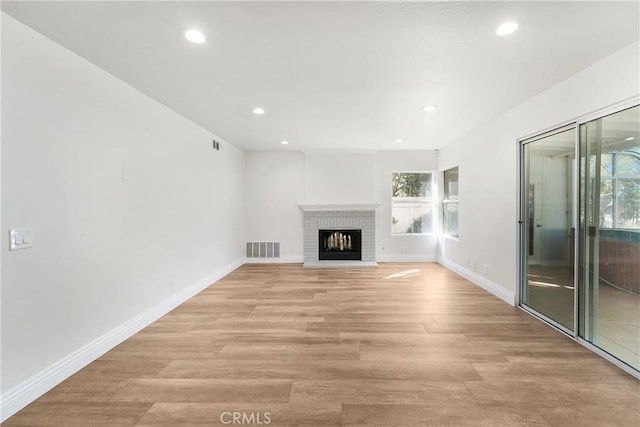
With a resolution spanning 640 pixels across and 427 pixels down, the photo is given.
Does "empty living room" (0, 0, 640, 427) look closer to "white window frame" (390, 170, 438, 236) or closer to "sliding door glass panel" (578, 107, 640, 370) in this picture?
"sliding door glass panel" (578, 107, 640, 370)

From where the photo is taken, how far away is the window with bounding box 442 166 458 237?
527 centimetres

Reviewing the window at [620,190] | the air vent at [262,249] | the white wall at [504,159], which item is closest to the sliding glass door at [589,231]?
the window at [620,190]

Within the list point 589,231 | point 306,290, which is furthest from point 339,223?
point 589,231

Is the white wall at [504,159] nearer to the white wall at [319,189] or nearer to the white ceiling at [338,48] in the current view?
the white ceiling at [338,48]

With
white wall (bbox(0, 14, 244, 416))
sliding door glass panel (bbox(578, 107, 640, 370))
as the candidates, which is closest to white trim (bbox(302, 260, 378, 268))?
white wall (bbox(0, 14, 244, 416))

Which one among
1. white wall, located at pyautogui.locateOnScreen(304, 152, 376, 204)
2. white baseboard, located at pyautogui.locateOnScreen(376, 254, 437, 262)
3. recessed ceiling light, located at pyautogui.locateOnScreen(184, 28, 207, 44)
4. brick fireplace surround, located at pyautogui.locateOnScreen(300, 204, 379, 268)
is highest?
recessed ceiling light, located at pyautogui.locateOnScreen(184, 28, 207, 44)

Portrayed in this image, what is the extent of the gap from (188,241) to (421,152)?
15.9 feet

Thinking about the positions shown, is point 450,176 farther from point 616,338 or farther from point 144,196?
point 144,196

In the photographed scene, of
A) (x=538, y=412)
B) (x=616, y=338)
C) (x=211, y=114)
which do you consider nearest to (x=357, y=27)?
(x=211, y=114)

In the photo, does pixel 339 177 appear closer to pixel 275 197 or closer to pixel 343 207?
pixel 343 207

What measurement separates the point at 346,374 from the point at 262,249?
4317 millimetres

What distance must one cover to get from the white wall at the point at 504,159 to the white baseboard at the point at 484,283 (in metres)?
0.02

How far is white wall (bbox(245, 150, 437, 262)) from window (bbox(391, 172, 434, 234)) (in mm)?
143

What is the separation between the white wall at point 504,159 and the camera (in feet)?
7.31
